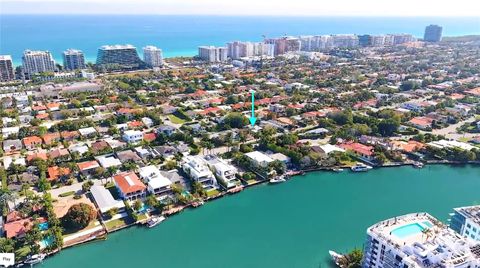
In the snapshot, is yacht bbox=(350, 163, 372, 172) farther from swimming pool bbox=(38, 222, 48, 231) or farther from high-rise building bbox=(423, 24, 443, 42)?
high-rise building bbox=(423, 24, 443, 42)

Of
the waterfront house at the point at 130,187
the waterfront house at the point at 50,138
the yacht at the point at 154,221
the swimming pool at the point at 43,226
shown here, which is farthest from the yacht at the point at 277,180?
the waterfront house at the point at 50,138

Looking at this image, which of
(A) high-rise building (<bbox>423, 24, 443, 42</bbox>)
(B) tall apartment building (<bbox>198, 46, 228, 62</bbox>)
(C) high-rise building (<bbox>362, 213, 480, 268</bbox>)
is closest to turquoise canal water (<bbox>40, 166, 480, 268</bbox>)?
(C) high-rise building (<bbox>362, 213, 480, 268</bbox>)

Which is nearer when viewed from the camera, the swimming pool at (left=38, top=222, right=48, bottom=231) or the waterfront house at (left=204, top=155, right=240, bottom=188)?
the swimming pool at (left=38, top=222, right=48, bottom=231)

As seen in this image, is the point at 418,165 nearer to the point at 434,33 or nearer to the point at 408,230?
the point at 408,230

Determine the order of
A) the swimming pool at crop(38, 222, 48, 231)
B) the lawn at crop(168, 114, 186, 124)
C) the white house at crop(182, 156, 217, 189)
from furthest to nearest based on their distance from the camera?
1. the lawn at crop(168, 114, 186, 124)
2. the white house at crop(182, 156, 217, 189)
3. the swimming pool at crop(38, 222, 48, 231)

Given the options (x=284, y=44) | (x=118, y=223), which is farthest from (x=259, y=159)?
(x=284, y=44)

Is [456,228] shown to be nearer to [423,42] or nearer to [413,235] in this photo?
[413,235]
